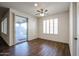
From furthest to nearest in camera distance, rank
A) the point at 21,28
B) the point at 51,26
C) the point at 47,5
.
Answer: the point at 21,28 < the point at 51,26 < the point at 47,5

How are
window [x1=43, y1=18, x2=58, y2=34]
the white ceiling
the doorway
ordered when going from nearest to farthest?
the white ceiling
window [x1=43, y1=18, x2=58, y2=34]
the doorway

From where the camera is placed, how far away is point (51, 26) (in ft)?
4.46

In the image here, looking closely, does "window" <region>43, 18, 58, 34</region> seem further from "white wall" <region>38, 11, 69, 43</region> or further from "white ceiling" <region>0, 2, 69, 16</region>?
"white ceiling" <region>0, 2, 69, 16</region>

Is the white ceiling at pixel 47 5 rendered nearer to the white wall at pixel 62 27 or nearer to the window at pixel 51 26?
the white wall at pixel 62 27

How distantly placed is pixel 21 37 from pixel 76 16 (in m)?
1.21

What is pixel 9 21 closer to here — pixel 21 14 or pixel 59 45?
pixel 21 14

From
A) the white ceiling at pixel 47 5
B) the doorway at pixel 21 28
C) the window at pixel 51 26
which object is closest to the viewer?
the white ceiling at pixel 47 5

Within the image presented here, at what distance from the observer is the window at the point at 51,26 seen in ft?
4.47

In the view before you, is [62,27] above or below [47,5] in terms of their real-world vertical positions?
below

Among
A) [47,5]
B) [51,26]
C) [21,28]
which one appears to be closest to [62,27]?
[51,26]

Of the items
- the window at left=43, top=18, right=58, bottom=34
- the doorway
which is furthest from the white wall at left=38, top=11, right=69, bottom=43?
the doorway

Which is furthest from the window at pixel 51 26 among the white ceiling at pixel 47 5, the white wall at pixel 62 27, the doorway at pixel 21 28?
the doorway at pixel 21 28

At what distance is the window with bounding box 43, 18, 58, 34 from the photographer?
136 centimetres

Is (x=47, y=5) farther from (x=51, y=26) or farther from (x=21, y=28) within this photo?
(x=21, y=28)
